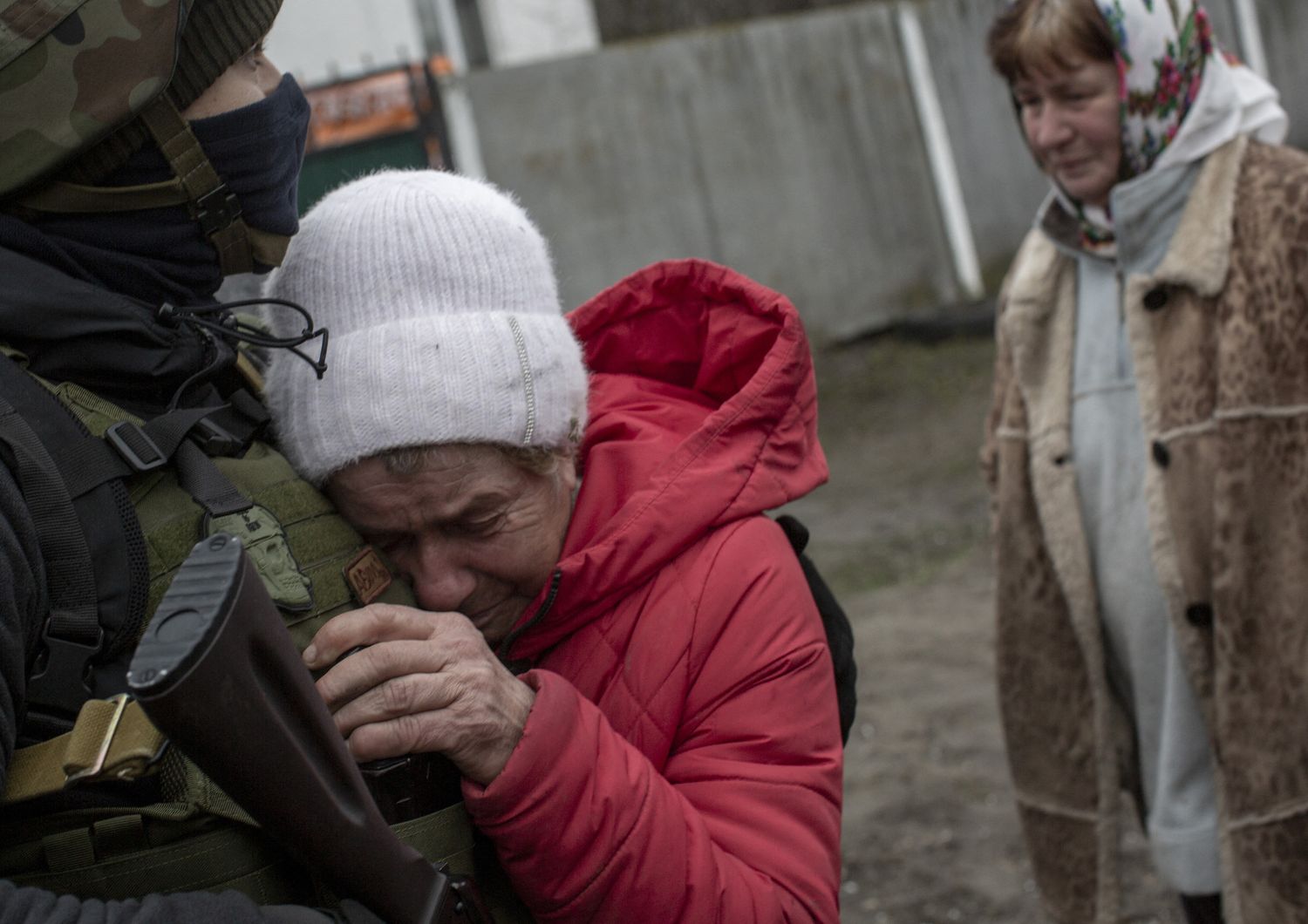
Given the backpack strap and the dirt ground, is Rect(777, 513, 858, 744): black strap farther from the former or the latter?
the dirt ground

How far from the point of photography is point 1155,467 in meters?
2.94

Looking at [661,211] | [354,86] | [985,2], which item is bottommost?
[661,211]

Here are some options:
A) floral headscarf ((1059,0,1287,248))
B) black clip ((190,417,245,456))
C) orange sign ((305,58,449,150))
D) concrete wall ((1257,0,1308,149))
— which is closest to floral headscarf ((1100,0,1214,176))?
floral headscarf ((1059,0,1287,248))

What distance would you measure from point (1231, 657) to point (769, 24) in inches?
369

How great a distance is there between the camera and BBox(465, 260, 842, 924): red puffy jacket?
1.37 m

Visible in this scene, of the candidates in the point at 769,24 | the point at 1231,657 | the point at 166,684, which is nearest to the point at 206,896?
the point at 166,684

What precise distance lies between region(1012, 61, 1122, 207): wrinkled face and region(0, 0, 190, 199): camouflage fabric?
238 centimetres

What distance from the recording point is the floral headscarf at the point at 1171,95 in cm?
307

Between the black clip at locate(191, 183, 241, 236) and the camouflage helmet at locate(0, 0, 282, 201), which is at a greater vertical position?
the camouflage helmet at locate(0, 0, 282, 201)

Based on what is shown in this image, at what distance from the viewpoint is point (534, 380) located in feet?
5.38

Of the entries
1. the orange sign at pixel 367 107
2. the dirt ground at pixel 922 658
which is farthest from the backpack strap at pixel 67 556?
the orange sign at pixel 367 107

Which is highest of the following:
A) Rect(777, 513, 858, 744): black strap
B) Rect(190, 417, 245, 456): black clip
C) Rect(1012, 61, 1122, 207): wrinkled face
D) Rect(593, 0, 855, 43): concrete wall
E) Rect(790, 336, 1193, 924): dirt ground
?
Rect(190, 417, 245, 456): black clip

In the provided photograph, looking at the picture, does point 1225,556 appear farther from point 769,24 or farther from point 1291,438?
point 769,24

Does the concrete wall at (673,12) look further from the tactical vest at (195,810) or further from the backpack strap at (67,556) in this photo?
the backpack strap at (67,556)
